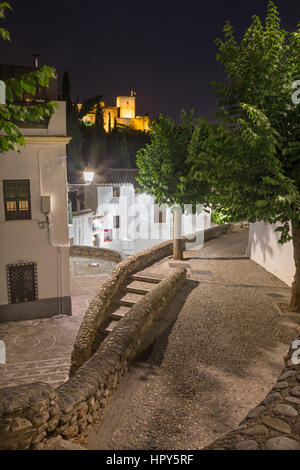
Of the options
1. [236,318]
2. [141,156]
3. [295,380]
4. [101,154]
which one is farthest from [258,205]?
[101,154]

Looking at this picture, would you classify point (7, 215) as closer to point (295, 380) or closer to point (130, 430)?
point (130, 430)

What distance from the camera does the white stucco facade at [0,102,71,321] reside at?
13523mm

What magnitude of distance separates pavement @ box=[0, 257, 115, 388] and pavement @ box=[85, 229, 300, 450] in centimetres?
419

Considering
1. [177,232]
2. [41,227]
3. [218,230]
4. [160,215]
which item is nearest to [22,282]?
[41,227]

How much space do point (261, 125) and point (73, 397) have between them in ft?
21.2

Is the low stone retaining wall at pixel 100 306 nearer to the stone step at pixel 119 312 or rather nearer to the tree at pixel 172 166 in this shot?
the stone step at pixel 119 312

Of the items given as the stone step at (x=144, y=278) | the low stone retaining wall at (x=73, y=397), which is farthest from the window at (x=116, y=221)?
the low stone retaining wall at (x=73, y=397)

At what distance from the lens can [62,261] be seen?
48.1ft

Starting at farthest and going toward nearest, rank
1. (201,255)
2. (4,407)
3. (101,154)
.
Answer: (101,154)
(201,255)
(4,407)

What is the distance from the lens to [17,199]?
1370 cm

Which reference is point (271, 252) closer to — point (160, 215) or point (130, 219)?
point (130, 219)

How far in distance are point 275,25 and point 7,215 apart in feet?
38.3

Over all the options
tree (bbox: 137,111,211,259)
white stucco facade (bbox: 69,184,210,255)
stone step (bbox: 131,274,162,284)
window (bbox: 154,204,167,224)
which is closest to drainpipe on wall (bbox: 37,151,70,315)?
stone step (bbox: 131,274,162,284)

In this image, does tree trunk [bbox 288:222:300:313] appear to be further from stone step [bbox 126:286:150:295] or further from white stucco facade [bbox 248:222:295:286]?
stone step [bbox 126:286:150:295]
